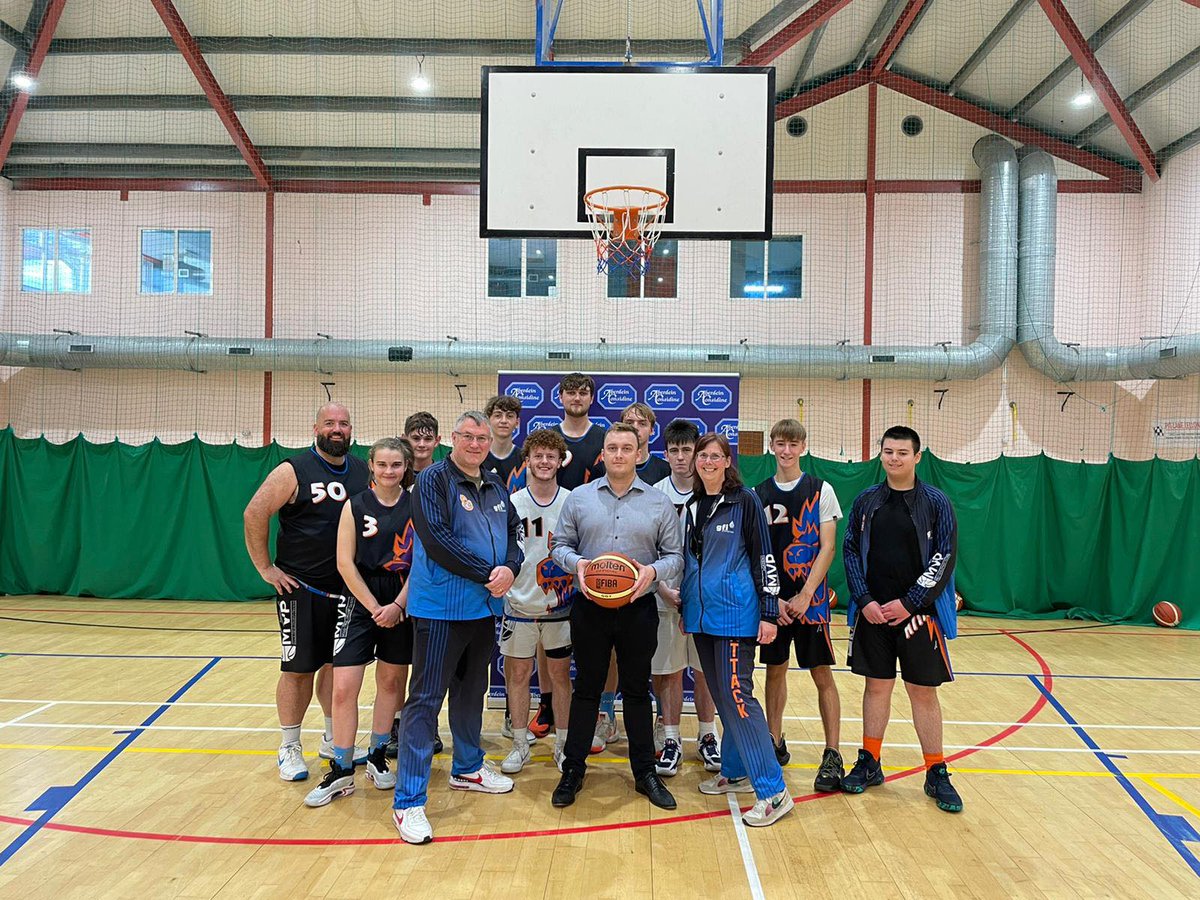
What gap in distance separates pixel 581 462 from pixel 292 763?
2.51 meters

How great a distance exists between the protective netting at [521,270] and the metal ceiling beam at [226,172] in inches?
1.4

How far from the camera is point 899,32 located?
11133 millimetres

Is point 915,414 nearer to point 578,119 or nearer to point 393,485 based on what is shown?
point 578,119

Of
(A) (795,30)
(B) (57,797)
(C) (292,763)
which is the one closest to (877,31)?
(A) (795,30)

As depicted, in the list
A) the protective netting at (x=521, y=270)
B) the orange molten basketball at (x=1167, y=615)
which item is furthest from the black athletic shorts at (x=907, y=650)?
the protective netting at (x=521, y=270)

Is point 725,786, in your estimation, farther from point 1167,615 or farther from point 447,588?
point 1167,615

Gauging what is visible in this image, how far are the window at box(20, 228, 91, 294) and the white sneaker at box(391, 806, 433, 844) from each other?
12486 mm

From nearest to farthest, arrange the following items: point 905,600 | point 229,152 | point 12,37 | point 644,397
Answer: point 905,600 < point 644,397 < point 12,37 < point 229,152

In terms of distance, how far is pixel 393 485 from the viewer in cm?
443

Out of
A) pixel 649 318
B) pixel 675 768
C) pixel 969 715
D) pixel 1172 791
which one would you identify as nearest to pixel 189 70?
pixel 649 318

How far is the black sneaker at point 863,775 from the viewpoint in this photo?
459 centimetres

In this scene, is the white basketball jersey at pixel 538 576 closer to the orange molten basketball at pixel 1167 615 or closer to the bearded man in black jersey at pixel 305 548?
the bearded man in black jersey at pixel 305 548

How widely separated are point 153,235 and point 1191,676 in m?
15.0

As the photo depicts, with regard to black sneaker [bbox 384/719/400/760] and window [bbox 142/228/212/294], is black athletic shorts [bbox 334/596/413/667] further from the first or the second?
window [bbox 142/228/212/294]
